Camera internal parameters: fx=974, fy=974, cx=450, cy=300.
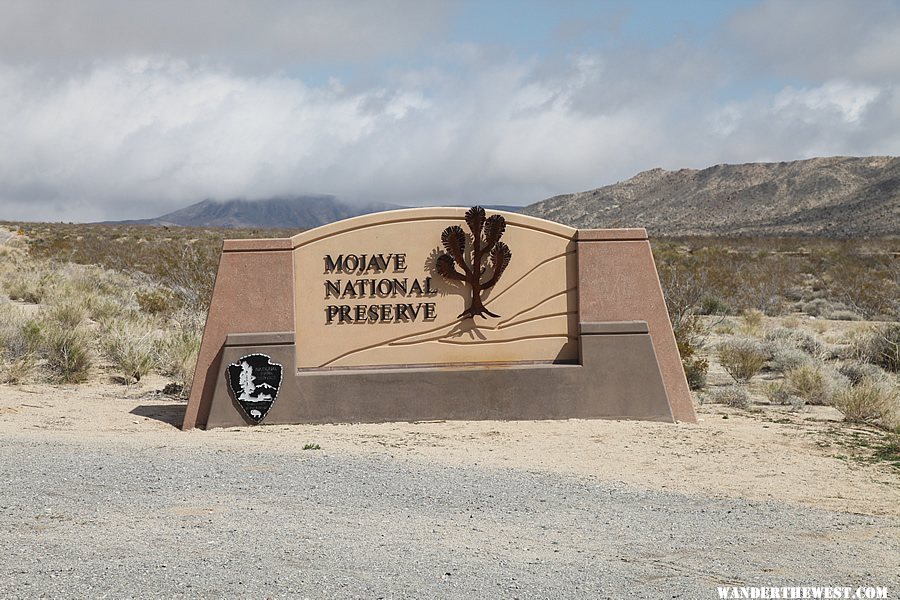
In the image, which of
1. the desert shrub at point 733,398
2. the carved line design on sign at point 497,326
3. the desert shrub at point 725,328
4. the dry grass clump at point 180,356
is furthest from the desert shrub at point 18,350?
the desert shrub at point 725,328

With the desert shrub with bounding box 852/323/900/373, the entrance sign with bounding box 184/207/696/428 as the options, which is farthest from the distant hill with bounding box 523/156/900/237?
the entrance sign with bounding box 184/207/696/428

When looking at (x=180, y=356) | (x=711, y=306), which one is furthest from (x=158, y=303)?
(x=711, y=306)

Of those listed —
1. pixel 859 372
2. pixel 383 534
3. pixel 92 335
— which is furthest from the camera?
pixel 92 335

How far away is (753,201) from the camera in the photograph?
10012cm

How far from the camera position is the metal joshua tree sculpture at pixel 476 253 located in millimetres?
11562

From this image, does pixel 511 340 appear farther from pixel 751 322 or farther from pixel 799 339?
pixel 751 322

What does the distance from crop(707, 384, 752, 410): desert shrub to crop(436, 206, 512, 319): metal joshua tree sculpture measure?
14.3 ft

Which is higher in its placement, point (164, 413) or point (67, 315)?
point (67, 315)

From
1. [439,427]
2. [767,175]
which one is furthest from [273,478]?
[767,175]

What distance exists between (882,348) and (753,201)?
86269 mm

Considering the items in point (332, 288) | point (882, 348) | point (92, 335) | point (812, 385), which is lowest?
point (812, 385)

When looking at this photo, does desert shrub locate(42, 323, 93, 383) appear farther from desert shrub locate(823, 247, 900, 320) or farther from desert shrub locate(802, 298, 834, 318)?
desert shrub locate(802, 298, 834, 318)

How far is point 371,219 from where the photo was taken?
38.3 ft

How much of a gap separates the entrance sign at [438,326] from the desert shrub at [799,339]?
8.12 m
